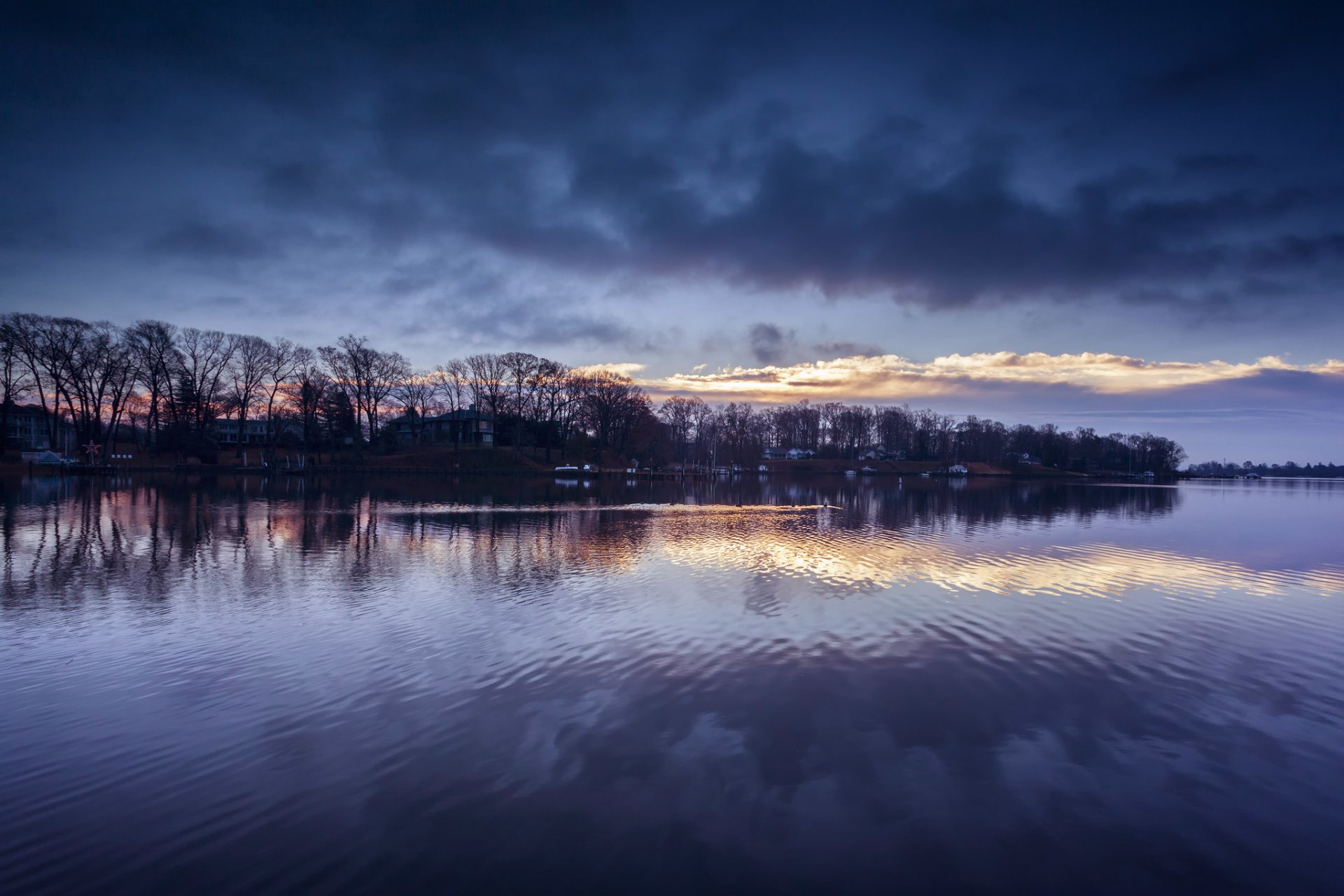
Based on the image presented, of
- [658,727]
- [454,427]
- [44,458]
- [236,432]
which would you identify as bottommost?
[658,727]

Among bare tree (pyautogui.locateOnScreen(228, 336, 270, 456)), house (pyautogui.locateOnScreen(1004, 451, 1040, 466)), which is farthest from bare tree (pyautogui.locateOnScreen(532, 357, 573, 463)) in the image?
house (pyautogui.locateOnScreen(1004, 451, 1040, 466))

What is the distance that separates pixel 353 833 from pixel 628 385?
104 meters

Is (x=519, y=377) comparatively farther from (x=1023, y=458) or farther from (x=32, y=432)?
(x=1023, y=458)

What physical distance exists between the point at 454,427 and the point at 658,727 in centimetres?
10203

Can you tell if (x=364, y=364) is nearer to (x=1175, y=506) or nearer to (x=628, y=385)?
(x=628, y=385)

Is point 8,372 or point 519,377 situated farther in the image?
point 519,377

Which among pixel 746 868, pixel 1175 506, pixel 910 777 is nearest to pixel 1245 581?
pixel 910 777

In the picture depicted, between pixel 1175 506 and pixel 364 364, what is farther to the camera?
pixel 364 364

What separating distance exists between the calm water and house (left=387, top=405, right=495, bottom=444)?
3313 inches

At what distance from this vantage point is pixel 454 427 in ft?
339

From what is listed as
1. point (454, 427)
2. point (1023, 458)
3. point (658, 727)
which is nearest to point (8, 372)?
point (454, 427)

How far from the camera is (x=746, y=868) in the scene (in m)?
5.56

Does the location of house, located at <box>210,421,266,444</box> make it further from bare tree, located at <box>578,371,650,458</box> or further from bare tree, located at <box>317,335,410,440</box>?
bare tree, located at <box>578,371,650,458</box>

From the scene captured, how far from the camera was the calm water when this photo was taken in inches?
223
